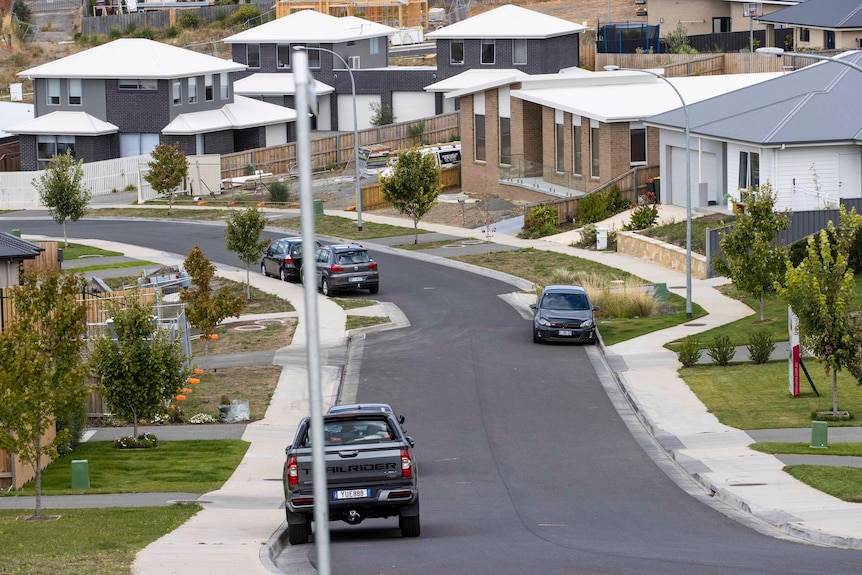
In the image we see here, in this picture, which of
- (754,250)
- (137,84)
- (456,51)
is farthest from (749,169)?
(456,51)

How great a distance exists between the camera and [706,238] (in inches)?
1827

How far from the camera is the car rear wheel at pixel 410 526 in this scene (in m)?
19.1

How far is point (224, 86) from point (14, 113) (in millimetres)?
17053

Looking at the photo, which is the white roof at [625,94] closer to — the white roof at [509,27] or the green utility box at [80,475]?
the white roof at [509,27]

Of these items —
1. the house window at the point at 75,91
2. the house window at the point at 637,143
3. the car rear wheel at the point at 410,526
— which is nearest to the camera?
the car rear wheel at the point at 410,526

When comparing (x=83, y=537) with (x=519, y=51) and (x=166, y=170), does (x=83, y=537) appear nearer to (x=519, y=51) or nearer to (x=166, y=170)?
(x=166, y=170)

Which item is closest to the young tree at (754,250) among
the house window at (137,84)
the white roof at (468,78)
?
the house window at (137,84)

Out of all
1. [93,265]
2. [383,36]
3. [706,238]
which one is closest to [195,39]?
[383,36]

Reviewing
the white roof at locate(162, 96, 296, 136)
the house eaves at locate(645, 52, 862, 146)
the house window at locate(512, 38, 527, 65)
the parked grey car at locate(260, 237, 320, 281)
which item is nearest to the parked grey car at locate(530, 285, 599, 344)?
the parked grey car at locate(260, 237, 320, 281)

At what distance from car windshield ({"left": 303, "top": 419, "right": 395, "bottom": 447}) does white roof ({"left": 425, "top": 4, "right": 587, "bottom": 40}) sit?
6860cm

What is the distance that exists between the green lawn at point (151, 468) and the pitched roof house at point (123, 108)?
50209 millimetres

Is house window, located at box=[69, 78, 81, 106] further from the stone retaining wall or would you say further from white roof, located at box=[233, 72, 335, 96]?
the stone retaining wall

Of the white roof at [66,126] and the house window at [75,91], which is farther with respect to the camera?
the house window at [75,91]

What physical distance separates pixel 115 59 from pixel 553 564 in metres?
66.1
